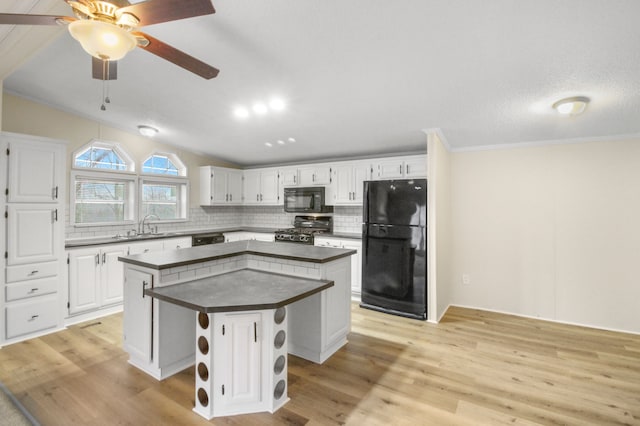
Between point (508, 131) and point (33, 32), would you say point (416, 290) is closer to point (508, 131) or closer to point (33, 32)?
point (508, 131)

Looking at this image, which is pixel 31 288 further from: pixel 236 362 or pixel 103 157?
pixel 236 362

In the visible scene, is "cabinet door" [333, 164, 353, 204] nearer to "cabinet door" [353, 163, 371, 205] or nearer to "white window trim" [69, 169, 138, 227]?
"cabinet door" [353, 163, 371, 205]

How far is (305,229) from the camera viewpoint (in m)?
5.52

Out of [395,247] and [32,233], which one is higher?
[32,233]

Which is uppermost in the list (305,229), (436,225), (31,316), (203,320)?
(436,225)

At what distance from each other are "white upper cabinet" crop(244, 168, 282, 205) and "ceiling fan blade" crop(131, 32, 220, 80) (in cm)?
378

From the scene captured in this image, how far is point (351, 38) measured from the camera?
224 cm

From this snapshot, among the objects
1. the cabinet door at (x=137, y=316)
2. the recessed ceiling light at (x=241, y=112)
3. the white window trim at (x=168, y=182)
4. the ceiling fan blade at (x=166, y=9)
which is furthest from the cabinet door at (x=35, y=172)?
the ceiling fan blade at (x=166, y=9)

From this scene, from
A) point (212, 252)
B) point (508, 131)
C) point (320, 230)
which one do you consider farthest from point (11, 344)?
point (508, 131)

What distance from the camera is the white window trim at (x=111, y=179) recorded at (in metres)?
4.09

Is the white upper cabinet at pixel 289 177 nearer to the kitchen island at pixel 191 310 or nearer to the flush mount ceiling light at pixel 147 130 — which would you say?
the flush mount ceiling light at pixel 147 130

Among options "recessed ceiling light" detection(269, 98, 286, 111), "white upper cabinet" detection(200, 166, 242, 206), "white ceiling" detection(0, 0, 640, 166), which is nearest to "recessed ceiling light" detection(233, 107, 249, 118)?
"white ceiling" detection(0, 0, 640, 166)

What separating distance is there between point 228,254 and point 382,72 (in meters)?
2.06

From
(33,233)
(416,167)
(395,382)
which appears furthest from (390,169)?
(33,233)
